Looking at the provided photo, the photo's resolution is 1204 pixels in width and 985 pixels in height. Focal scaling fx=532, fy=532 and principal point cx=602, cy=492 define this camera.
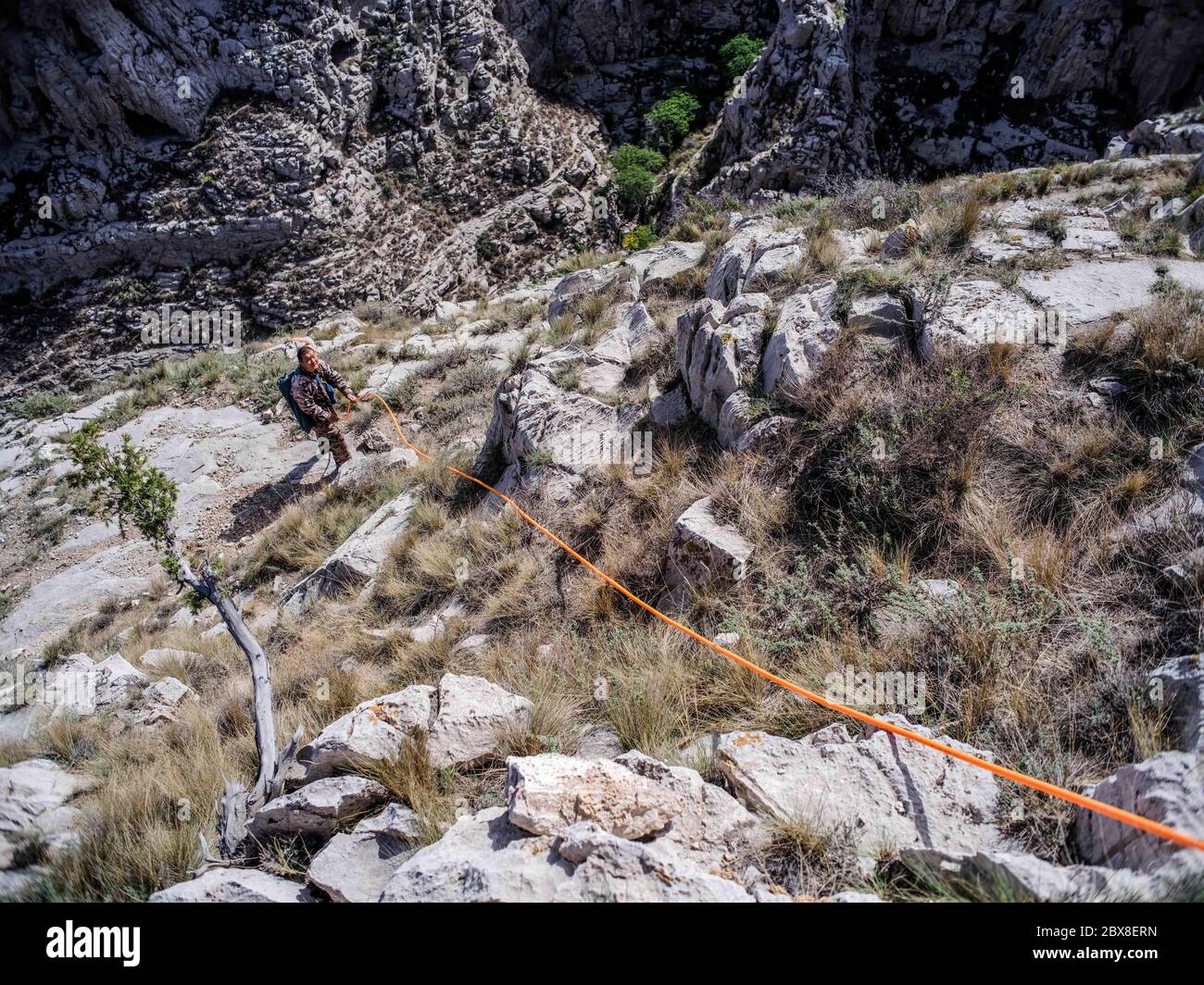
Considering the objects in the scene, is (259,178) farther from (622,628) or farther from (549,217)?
(622,628)

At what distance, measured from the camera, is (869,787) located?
2.23 m

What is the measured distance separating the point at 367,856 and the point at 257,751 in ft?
4.92

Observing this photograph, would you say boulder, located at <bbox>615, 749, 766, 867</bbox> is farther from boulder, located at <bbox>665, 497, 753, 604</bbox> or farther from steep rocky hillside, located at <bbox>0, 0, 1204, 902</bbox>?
boulder, located at <bbox>665, 497, 753, 604</bbox>

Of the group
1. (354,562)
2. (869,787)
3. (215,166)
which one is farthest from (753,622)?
(215,166)

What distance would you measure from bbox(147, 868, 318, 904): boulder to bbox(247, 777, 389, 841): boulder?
28cm

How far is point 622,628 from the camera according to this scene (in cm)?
375

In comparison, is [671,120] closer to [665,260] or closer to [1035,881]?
[665,260]

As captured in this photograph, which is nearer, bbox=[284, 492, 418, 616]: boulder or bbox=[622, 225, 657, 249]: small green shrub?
bbox=[284, 492, 418, 616]: boulder

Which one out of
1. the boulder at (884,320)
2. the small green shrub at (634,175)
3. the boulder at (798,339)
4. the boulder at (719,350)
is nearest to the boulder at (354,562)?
the boulder at (719,350)

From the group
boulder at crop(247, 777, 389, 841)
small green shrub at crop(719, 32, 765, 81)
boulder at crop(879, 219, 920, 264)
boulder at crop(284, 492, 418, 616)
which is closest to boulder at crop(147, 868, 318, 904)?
boulder at crop(247, 777, 389, 841)

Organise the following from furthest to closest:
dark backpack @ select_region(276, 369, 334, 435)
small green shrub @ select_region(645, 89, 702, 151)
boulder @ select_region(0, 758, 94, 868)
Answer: small green shrub @ select_region(645, 89, 702, 151)
dark backpack @ select_region(276, 369, 334, 435)
boulder @ select_region(0, 758, 94, 868)

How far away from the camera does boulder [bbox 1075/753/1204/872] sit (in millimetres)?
1646

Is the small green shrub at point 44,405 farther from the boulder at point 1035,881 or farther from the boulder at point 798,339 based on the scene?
the boulder at point 1035,881

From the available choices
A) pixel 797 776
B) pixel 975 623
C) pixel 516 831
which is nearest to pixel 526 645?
pixel 516 831
